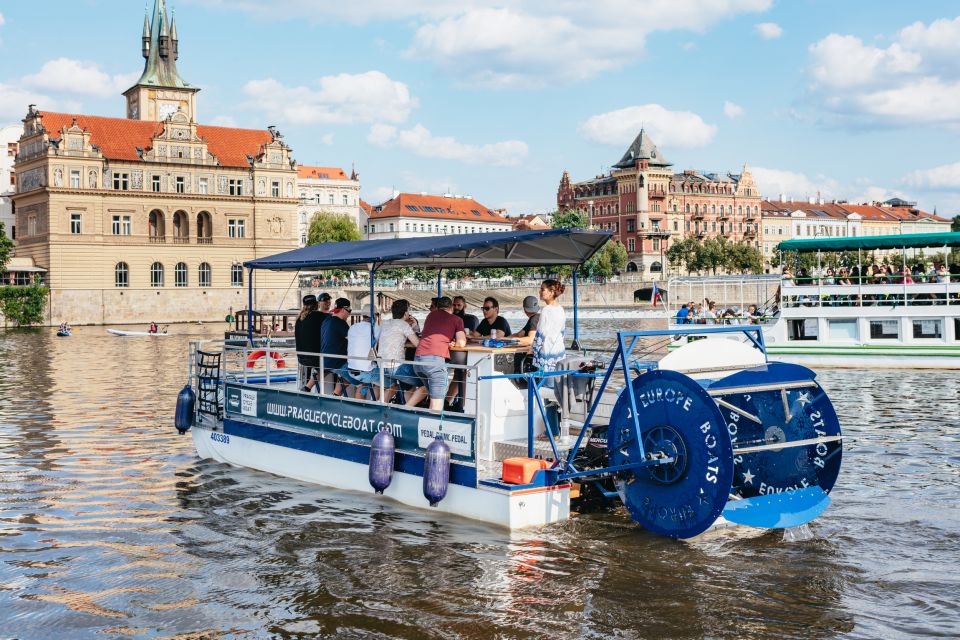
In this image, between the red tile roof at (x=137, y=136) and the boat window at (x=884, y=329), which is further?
the red tile roof at (x=137, y=136)

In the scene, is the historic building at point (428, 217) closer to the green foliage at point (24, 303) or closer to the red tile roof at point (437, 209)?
the red tile roof at point (437, 209)

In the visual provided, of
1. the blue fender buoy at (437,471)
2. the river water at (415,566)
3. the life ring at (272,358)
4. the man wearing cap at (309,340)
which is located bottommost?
the river water at (415,566)

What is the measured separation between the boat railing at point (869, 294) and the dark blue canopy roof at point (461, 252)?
21.3 m

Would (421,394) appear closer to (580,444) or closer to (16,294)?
(580,444)

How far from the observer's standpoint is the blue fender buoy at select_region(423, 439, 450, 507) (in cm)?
1080

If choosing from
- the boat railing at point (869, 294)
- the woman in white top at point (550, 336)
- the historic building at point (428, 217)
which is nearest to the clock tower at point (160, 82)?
the historic building at point (428, 217)

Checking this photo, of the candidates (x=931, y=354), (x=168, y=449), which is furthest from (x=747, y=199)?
(x=168, y=449)

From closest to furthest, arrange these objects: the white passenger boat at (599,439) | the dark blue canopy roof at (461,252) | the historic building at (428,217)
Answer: the white passenger boat at (599,439), the dark blue canopy roof at (461,252), the historic building at (428,217)

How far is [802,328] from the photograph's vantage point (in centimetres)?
3412

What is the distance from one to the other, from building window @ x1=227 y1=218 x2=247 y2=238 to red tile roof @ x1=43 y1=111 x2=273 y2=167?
5.16 m

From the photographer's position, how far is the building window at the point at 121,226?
8438cm

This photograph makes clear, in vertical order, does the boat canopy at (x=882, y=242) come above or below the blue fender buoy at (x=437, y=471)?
above

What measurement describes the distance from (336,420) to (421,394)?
1429mm

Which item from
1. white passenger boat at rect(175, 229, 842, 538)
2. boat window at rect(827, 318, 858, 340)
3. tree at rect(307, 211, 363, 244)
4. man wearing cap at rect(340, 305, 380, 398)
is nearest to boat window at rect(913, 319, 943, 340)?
boat window at rect(827, 318, 858, 340)
